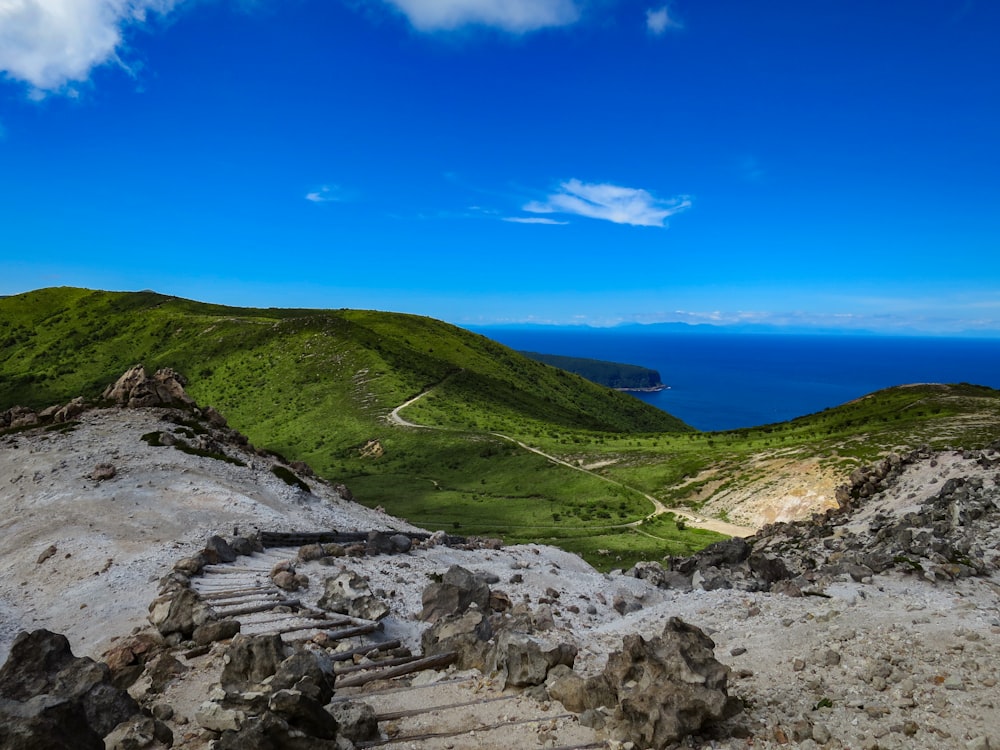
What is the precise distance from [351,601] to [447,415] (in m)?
92.3

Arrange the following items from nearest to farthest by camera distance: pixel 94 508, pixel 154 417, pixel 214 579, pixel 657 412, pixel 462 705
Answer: pixel 462 705
pixel 214 579
pixel 94 508
pixel 154 417
pixel 657 412

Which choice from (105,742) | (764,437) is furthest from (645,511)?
(105,742)

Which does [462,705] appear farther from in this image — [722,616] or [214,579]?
[214,579]

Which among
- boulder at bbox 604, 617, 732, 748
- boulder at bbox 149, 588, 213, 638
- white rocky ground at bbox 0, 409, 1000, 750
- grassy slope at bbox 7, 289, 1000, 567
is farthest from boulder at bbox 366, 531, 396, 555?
grassy slope at bbox 7, 289, 1000, 567

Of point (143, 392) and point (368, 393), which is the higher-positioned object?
point (368, 393)

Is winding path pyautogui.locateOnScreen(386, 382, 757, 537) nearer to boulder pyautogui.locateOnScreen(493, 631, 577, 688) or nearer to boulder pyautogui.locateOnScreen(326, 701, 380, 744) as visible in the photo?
boulder pyautogui.locateOnScreen(493, 631, 577, 688)

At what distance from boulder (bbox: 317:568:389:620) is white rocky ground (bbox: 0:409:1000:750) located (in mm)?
831

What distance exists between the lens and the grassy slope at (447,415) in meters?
64.2

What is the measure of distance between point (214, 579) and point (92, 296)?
8594 inches

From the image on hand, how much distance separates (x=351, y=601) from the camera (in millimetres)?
17609

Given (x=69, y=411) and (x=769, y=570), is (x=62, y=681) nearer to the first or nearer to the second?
(x=769, y=570)

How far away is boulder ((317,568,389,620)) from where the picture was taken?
679 inches

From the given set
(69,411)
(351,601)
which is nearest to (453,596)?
(351,601)

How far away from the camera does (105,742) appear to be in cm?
972
